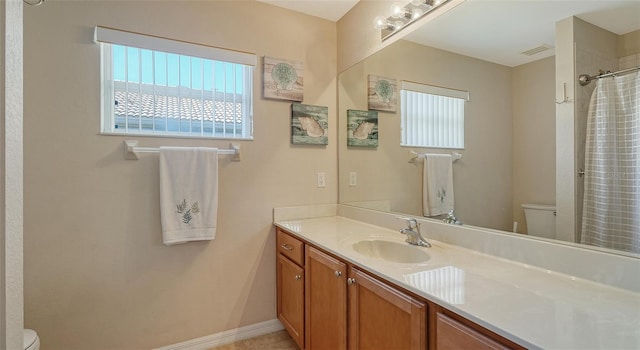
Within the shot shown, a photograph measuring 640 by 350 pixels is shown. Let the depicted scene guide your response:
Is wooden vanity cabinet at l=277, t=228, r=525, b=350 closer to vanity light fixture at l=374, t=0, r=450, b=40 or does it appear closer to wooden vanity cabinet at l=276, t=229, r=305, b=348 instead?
wooden vanity cabinet at l=276, t=229, r=305, b=348

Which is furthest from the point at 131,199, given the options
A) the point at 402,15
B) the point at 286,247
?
the point at 402,15

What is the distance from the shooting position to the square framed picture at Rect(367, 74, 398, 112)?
1.86 meters

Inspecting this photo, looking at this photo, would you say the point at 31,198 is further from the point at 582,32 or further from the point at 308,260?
the point at 582,32

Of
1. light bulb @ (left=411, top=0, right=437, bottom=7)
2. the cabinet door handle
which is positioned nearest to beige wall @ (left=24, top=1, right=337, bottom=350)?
the cabinet door handle

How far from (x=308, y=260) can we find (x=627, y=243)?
128 cm

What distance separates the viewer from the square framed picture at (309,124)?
2.09 meters

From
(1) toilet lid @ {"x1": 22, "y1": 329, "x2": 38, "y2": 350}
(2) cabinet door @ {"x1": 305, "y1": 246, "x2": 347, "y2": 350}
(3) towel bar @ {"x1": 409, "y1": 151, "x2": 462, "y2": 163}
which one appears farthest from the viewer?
(3) towel bar @ {"x1": 409, "y1": 151, "x2": 462, "y2": 163}

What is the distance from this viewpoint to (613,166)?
0.92 metres

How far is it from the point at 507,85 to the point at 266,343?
2.07 m

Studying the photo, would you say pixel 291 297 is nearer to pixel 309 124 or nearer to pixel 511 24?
pixel 309 124

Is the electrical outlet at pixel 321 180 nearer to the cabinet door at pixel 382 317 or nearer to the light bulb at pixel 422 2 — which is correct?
the cabinet door at pixel 382 317

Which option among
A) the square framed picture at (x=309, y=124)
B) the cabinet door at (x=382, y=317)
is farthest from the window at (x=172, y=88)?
the cabinet door at (x=382, y=317)

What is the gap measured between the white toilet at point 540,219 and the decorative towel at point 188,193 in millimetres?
1647

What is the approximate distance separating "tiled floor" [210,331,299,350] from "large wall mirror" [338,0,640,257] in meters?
1.16
